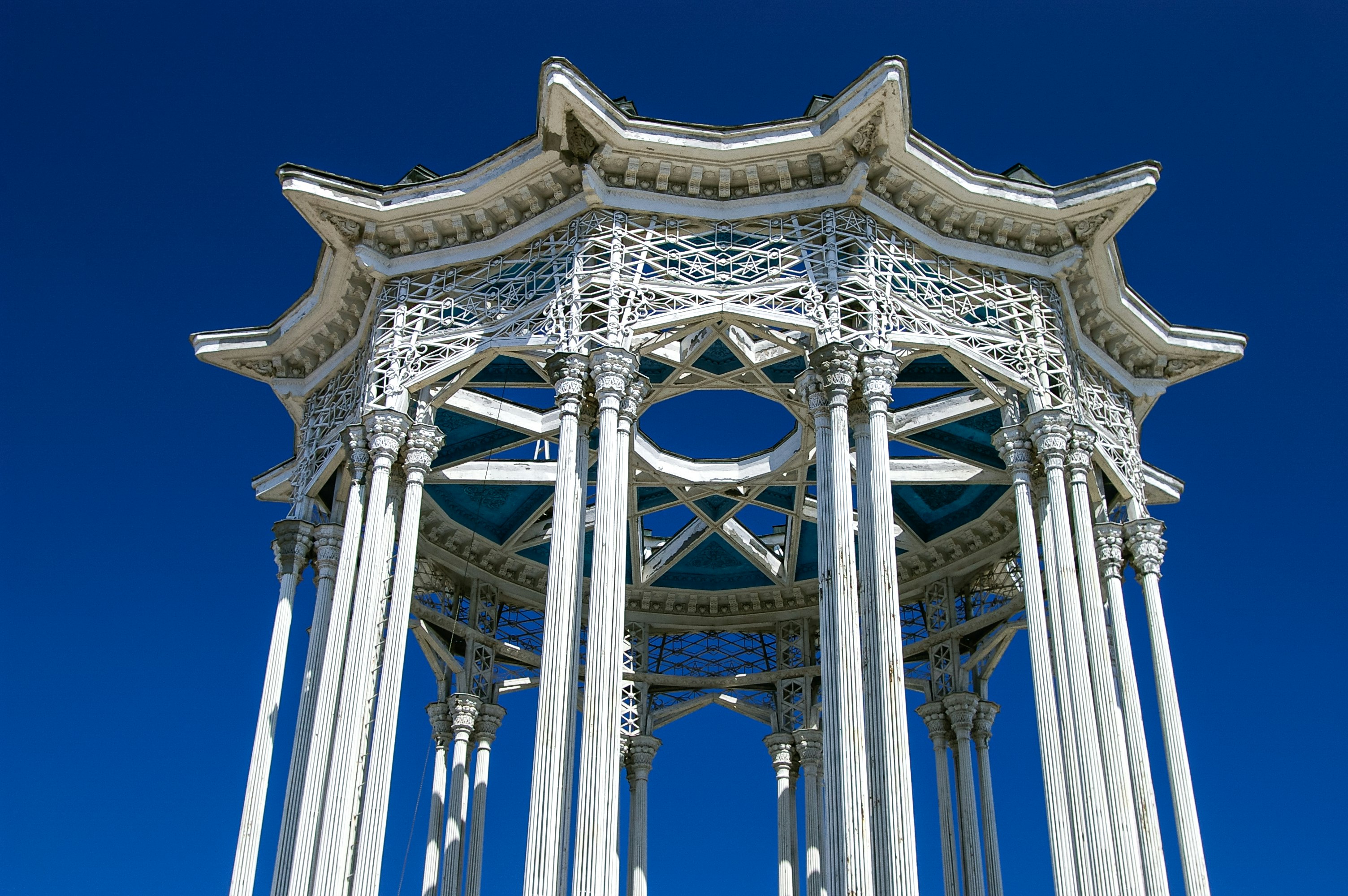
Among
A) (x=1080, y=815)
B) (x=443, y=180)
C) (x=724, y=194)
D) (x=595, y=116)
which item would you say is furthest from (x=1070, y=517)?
(x=443, y=180)

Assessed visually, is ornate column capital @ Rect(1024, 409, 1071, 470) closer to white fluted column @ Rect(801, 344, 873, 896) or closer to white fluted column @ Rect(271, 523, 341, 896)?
white fluted column @ Rect(801, 344, 873, 896)

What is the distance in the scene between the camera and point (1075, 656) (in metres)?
22.5

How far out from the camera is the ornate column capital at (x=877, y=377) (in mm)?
22281

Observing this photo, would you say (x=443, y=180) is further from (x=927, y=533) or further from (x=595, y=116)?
(x=927, y=533)

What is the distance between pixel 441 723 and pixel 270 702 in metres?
8.12

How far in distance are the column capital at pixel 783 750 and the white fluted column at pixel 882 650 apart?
14499 millimetres

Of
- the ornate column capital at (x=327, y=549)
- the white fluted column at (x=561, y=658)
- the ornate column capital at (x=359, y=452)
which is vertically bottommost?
the white fluted column at (x=561, y=658)

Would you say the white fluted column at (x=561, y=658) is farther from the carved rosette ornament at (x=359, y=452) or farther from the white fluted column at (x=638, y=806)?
the white fluted column at (x=638, y=806)

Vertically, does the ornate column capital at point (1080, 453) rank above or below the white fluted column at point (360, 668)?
above

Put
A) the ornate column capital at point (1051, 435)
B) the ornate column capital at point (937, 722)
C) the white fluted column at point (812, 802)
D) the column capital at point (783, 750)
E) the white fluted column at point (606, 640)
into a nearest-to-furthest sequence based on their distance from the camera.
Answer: the white fluted column at point (606, 640) < the ornate column capital at point (1051, 435) < the ornate column capital at point (937, 722) < the white fluted column at point (812, 802) < the column capital at point (783, 750)

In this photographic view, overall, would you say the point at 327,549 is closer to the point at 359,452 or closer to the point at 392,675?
the point at 359,452

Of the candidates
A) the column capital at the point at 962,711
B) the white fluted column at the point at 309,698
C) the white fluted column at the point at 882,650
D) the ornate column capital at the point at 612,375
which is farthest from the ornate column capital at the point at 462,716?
the white fluted column at the point at 882,650

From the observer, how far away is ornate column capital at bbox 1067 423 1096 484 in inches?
953

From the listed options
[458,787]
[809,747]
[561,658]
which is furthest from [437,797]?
[561,658]
